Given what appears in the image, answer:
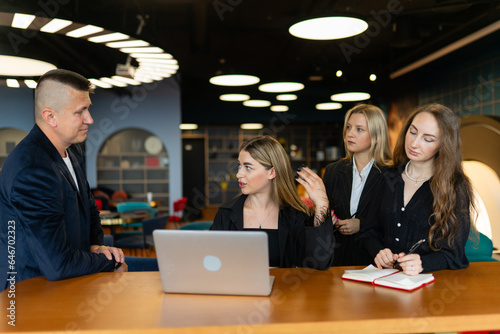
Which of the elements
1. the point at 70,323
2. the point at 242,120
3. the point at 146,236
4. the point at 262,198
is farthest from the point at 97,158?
the point at 70,323

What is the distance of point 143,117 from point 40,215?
9.75 metres

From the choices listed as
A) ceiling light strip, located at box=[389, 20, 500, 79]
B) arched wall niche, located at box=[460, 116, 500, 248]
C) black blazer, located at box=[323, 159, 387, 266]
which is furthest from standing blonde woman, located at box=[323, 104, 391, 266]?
arched wall niche, located at box=[460, 116, 500, 248]

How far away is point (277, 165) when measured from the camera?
2553mm

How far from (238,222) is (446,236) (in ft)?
3.83

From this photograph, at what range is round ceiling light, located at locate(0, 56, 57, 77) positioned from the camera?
5254 millimetres

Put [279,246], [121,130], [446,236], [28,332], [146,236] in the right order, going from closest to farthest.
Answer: [28,332] < [446,236] < [279,246] < [146,236] < [121,130]

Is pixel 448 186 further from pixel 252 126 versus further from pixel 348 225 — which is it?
pixel 252 126

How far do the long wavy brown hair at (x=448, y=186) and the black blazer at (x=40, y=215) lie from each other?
1800 millimetres

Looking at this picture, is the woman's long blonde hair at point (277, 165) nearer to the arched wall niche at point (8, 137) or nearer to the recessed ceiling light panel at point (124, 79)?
the recessed ceiling light panel at point (124, 79)

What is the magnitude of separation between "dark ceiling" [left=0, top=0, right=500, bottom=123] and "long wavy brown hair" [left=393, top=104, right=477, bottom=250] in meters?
1.98

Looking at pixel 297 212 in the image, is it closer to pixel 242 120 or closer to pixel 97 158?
pixel 97 158

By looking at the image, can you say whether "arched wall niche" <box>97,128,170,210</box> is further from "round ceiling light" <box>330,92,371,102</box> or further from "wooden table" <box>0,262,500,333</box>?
"wooden table" <box>0,262,500,333</box>

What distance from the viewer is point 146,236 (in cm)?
580

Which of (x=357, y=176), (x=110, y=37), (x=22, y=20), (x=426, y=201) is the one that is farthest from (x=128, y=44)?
(x=426, y=201)
